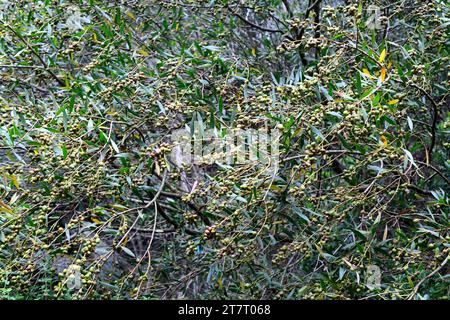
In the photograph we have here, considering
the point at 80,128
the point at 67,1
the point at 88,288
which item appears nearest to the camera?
the point at 88,288

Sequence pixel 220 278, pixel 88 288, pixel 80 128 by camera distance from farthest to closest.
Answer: pixel 220 278, pixel 80 128, pixel 88 288

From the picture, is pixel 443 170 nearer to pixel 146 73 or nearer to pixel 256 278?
pixel 256 278

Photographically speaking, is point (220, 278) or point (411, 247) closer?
point (411, 247)

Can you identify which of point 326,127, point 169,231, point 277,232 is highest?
point 326,127

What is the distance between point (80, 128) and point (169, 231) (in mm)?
955

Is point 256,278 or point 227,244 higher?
point 227,244

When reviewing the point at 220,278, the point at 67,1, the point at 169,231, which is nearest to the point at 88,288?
the point at 220,278

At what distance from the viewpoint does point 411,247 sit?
2.84 m

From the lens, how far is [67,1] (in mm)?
3715

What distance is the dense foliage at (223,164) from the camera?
278 cm

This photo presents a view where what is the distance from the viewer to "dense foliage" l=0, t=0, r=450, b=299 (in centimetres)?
278

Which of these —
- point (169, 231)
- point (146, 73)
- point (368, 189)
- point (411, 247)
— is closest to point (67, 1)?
point (146, 73)

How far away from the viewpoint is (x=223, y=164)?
9.63ft

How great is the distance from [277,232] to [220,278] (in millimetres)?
351
